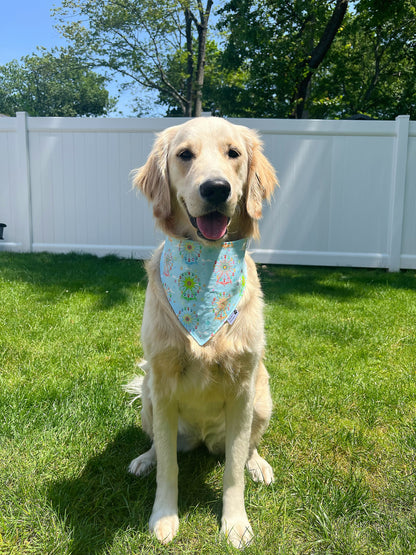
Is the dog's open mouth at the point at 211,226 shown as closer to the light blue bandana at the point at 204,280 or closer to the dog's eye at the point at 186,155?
the light blue bandana at the point at 204,280

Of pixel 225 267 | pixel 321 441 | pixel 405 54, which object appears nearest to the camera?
pixel 225 267

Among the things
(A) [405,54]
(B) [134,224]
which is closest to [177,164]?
(B) [134,224]

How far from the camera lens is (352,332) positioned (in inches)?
146

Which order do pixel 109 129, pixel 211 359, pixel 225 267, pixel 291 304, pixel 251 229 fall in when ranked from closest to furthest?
pixel 211 359, pixel 225 267, pixel 251 229, pixel 291 304, pixel 109 129

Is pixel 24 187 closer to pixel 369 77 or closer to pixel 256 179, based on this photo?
pixel 256 179

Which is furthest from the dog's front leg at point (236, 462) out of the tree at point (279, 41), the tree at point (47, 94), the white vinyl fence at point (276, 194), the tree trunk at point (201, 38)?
the tree at point (47, 94)

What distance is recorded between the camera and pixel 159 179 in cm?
184

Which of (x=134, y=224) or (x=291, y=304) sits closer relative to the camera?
(x=291, y=304)

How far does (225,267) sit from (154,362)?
1.59 ft

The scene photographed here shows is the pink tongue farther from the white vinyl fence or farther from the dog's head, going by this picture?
the white vinyl fence

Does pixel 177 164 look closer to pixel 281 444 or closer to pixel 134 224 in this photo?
pixel 281 444

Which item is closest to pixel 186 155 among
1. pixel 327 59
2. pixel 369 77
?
pixel 327 59

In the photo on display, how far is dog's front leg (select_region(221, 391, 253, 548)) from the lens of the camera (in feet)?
5.24

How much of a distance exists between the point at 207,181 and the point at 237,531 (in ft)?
4.32
